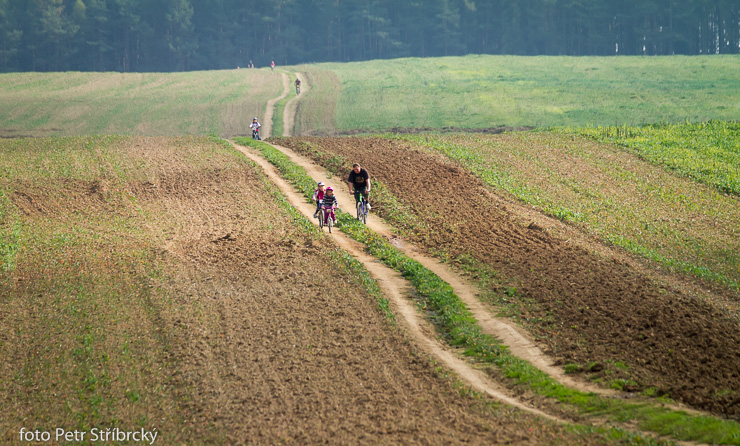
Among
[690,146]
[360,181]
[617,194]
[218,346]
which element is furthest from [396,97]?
[218,346]

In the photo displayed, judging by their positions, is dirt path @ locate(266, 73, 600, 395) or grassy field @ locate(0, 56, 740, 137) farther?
grassy field @ locate(0, 56, 740, 137)

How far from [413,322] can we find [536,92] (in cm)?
5675

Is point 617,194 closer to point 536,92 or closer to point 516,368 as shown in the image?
point 516,368

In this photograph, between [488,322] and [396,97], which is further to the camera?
[396,97]

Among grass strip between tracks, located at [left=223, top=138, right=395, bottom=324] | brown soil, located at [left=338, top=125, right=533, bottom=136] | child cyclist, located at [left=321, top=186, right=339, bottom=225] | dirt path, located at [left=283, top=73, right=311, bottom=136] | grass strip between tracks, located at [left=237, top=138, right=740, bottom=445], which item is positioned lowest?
grass strip between tracks, located at [left=237, top=138, right=740, bottom=445]

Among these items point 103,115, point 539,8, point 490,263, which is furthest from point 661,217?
point 539,8

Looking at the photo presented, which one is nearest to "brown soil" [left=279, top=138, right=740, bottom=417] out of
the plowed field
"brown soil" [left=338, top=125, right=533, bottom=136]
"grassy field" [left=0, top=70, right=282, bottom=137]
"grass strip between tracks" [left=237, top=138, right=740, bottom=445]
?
"grass strip between tracks" [left=237, top=138, right=740, bottom=445]

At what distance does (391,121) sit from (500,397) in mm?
44725

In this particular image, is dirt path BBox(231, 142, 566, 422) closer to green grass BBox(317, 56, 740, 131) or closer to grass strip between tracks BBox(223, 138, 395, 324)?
grass strip between tracks BBox(223, 138, 395, 324)

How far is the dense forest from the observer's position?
118 meters

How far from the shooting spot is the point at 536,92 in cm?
6738

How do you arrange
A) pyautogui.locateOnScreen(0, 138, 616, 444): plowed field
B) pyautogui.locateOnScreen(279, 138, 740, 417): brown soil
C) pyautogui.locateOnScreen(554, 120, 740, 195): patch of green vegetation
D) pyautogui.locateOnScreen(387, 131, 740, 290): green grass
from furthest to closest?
1. pyautogui.locateOnScreen(554, 120, 740, 195): patch of green vegetation
2. pyautogui.locateOnScreen(387, 131, 740, 290): green grass
3. pyautogui.locateOnScreen(279, 138, 740, 417): brown soil
4. pyautogui.locateOnScreen(0, 138, 616, 444): plowed field

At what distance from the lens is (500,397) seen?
12000mm

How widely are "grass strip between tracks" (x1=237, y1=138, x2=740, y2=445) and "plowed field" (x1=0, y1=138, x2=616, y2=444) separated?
1168 millimetres
